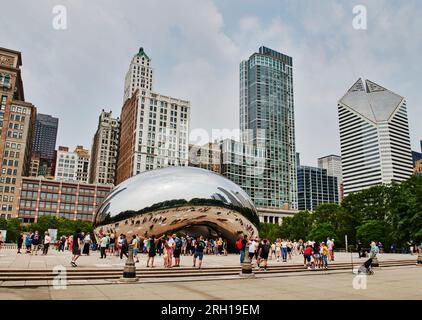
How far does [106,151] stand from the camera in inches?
6294

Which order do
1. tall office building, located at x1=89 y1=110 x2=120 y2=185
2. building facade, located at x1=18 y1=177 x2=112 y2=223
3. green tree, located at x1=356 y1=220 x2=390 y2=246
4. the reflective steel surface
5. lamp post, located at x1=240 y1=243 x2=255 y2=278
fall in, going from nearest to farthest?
1. lamp post, located at x1=240 y1=243 x2=255 y2=278
2. the reflective steel surface
3. green tree, located at x1=356 y1=220 x2=390 y2=246
4. building facade, located at x1=18 y1=177 x2=112 y2=223
5. tall office building, located at x1=89 y1=110 x2=120 y2=185

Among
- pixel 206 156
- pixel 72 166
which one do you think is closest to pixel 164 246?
Result: pixel 206 156

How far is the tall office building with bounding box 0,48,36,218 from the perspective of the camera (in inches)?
4168

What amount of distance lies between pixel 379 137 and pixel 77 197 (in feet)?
523

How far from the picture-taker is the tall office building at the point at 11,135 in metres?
106

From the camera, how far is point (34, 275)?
43.2ft

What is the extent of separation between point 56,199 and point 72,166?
82.9 m

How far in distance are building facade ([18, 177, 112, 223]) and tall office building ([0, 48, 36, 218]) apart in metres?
3.25

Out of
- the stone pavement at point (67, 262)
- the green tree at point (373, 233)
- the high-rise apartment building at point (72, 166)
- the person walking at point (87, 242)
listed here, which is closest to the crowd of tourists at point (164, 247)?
the stone pavement at point (67, 262)

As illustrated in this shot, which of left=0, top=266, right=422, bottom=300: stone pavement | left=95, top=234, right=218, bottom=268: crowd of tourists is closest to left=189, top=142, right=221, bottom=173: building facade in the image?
left=95, top=234, right=218, bottom=268: crowd of tourists

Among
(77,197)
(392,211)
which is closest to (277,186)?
(77,197)

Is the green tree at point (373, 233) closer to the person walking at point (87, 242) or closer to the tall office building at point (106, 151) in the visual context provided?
the person walking at point (87, 242)

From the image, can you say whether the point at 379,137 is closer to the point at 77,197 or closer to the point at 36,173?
the point at 77,197

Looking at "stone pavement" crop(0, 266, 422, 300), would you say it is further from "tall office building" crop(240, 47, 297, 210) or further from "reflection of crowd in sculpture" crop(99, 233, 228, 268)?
"tall office building" crop(240, 47, 297, 210)
